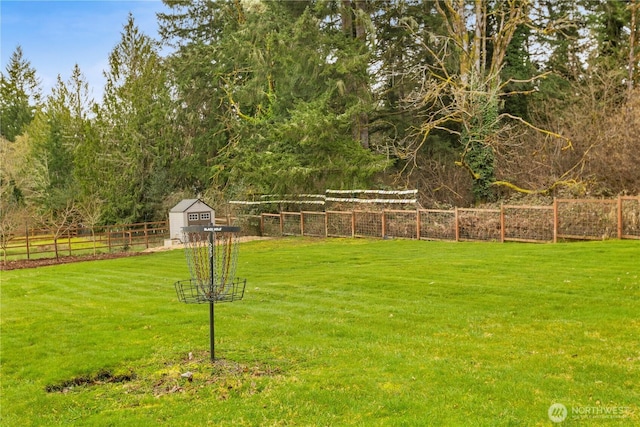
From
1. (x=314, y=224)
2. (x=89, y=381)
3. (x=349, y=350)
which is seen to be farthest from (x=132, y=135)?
(x=349, y=350)

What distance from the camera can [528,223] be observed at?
19.4m

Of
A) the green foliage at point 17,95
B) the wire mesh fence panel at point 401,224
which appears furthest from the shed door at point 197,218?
the green foliage at point 17,95

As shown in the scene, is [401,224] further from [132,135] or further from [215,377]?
[132,135]

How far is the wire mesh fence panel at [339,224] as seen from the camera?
975 inches

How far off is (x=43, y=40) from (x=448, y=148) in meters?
20.8

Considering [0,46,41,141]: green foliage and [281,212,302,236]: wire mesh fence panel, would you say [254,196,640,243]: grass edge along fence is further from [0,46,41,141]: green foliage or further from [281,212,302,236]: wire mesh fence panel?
[0,46,41,141]: green foliage

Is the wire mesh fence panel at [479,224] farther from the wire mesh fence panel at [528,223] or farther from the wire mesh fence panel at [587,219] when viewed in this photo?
the wire mesh fence panel at [587,219]

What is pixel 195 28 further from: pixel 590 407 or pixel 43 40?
pixel 590 407

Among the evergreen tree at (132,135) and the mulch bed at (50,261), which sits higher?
the evergreen tree at (132,135)

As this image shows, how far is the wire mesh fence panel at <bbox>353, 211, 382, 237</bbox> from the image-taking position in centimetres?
2347

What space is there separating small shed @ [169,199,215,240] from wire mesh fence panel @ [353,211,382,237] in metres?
6.37

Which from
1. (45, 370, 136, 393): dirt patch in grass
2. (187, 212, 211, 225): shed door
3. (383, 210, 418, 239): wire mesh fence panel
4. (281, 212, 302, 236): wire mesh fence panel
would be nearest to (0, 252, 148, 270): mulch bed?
(187, 212, 211, 225): shed door

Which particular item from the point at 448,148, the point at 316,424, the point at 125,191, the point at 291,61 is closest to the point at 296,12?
the point at 291,61

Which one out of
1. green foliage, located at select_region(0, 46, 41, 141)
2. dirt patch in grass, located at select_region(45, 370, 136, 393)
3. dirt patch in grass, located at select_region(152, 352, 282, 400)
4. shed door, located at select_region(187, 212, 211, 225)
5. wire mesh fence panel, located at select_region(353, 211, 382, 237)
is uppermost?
green foliage, located at select_region(0, 46, 41, 141)
